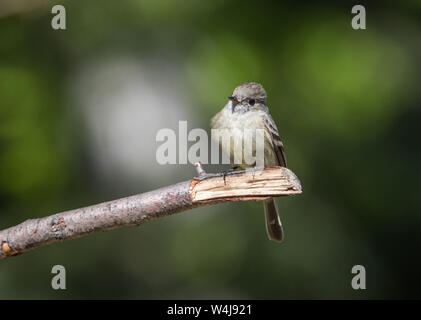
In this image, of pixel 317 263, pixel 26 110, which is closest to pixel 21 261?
pixel 26 110

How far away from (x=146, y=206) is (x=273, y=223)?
206 centimetres

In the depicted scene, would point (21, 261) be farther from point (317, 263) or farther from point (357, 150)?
point (357, 150)

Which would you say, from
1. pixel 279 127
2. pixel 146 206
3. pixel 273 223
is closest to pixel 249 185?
pixel 146 206

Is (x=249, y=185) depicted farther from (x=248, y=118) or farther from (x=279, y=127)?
(x=279, y=127)

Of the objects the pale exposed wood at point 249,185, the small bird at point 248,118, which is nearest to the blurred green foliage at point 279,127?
the small bird at point 248,118

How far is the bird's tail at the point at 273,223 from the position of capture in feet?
18.6

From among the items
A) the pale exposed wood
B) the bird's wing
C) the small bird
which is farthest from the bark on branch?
the bird's wing

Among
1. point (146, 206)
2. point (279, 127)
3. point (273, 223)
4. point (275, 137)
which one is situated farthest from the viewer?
point (279, 127)

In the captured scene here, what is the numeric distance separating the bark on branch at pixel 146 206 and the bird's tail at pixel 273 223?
1.76 metres

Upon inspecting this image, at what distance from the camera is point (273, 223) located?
18.6 ft

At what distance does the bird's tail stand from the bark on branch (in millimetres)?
1763

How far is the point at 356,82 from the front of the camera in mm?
5441

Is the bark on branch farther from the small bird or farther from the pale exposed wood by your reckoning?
the small bird

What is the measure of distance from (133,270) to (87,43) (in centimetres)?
263
